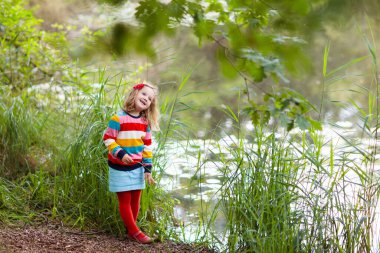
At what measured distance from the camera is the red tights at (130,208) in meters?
2.95

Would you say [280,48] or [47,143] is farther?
[47,143]

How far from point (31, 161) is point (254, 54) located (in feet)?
8.67

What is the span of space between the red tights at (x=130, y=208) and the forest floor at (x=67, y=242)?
0.10m

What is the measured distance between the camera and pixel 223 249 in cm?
304

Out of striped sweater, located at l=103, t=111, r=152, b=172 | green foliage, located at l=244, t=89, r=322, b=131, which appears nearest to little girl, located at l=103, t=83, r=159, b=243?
striped sweater, located at l=103, t=111, r=152, b=172

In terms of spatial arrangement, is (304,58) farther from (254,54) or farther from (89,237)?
(89,237)

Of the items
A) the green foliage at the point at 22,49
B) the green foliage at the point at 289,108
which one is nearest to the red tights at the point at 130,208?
the green foliage at the point at 289,108

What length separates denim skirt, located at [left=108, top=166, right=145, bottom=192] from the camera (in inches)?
114

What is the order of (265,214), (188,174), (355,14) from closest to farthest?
(355,14), (265,214), (188,174)

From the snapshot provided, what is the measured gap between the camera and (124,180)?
2896 millimetres

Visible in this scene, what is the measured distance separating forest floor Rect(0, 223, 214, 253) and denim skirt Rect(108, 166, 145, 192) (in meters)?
0.30

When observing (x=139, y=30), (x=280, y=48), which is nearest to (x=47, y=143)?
(x=139, y=30)

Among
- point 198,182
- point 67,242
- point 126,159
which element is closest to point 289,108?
point 126,159

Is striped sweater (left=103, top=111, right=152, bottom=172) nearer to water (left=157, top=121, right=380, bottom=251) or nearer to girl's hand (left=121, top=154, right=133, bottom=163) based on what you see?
girl's hand (left=121, top=154, right=133, bottom=163)
